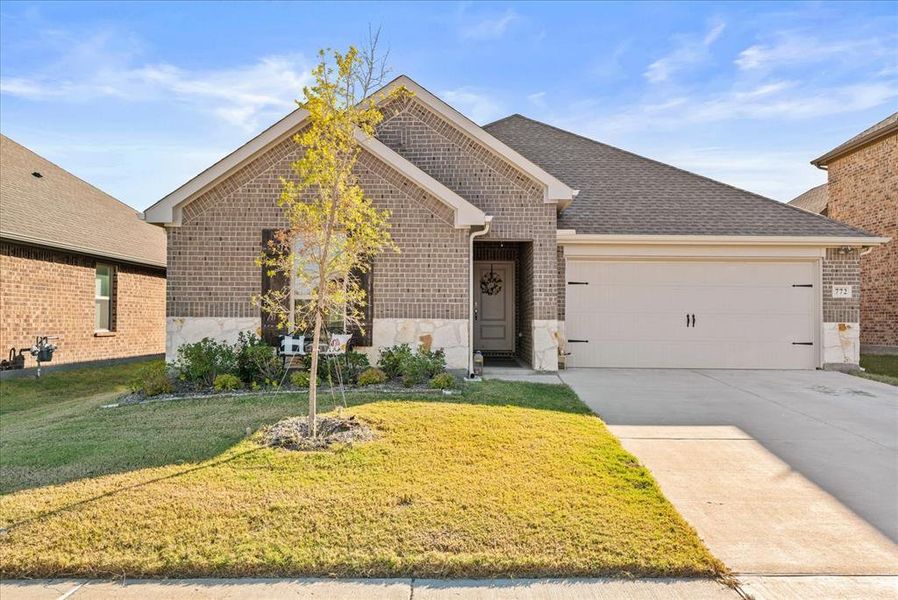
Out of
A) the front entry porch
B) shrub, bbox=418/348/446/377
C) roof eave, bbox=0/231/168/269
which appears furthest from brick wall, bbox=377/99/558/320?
roof eave, bbox=0/231/168/269

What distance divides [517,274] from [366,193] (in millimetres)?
5431

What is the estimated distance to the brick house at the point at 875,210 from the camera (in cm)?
1695

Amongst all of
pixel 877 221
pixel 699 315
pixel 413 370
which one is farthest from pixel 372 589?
pixel 877 221

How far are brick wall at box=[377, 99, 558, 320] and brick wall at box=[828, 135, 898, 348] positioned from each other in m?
13.4

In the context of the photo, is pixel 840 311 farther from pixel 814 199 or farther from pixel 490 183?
pixel 814 199

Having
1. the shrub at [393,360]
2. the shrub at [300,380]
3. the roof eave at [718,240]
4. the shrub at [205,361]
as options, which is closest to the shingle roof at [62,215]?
the shrub at [205,361]

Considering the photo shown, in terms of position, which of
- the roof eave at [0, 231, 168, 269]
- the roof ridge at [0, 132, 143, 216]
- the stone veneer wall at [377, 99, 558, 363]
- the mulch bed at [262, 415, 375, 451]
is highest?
the roof ridge at [0, 132, 143, 216]

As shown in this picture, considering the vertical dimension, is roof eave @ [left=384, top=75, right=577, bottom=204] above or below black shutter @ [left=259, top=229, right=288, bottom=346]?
above

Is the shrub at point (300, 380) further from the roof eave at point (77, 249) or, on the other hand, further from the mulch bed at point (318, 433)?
the roof eave at point (77, 249)

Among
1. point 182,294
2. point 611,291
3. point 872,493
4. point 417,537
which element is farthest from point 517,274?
point 417,537

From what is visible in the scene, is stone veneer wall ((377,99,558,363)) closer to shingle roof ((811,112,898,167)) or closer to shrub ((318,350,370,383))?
shrub ((318,350,370,383))

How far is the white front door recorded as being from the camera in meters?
14.2

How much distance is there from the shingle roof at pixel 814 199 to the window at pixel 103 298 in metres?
23.7

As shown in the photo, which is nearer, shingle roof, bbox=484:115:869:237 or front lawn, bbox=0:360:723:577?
front lawn, bbox=0:360:723:577
